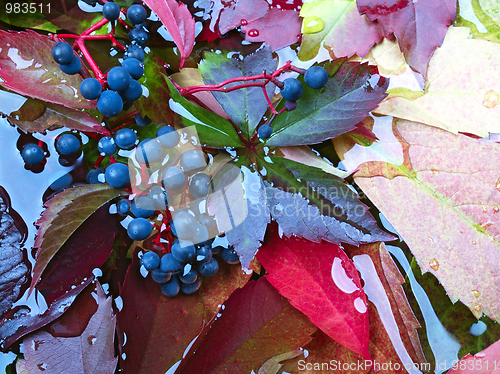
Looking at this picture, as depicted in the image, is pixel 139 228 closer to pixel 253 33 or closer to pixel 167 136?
pixel 167 136

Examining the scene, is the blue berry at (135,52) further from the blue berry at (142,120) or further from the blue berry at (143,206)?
the blue berry at (143,206)

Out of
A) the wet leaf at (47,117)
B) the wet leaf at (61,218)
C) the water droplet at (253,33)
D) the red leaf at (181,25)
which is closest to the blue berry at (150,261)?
the wet leaf at (61,218)

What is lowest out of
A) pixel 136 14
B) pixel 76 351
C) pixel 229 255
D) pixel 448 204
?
pixel 76 351

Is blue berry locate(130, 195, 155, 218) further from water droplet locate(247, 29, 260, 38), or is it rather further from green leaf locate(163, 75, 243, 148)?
water droplet locate(247, 29, 260, 38)

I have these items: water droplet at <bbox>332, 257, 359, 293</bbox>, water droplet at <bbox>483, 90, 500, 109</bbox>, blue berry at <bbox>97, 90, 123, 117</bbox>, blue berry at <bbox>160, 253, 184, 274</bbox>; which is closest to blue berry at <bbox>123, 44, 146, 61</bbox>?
blue berry at <bbox>97, 90, 123, 117</bbox>

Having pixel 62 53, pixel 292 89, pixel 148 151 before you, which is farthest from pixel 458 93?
pixel 62 53

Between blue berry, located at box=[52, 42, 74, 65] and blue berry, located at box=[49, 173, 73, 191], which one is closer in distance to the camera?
blue berry, located at box=[52, 42, 74, 65]
